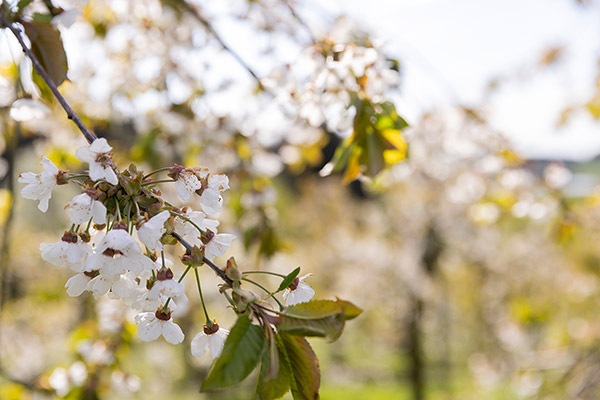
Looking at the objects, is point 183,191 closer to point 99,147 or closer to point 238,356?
point 99,147

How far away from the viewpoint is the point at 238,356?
1.63ft

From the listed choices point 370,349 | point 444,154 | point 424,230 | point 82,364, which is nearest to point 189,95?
point 82,364

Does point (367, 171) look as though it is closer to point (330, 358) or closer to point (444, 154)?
point (444, 154)

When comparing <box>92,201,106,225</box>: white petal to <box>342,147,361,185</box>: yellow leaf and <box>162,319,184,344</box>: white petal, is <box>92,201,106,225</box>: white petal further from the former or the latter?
<box>342,147,361,185</box>: yellow leaf

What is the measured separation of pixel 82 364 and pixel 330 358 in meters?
6.99

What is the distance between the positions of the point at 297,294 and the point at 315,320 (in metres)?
0.09

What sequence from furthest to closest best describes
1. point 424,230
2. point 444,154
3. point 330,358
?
point 330,358 < point 424,230 < point 444,154

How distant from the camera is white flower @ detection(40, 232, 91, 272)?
0.55 metres

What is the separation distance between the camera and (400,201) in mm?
6465

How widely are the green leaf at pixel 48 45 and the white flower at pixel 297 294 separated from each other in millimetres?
473

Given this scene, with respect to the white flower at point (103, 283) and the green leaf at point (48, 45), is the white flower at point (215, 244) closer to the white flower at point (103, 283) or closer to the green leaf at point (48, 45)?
the white flower at point (103, 283)

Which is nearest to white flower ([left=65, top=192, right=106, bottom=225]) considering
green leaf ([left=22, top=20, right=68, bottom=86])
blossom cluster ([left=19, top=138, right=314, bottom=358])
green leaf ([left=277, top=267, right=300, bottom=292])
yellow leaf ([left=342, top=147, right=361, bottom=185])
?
blossom cluster ([left=19, top=138, right=314, bottom=358])

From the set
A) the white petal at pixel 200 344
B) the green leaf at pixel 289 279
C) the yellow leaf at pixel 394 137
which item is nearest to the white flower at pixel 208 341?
the white petal at pixel 200 344

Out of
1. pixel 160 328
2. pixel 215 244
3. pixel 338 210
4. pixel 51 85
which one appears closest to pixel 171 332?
pixel 160 328
